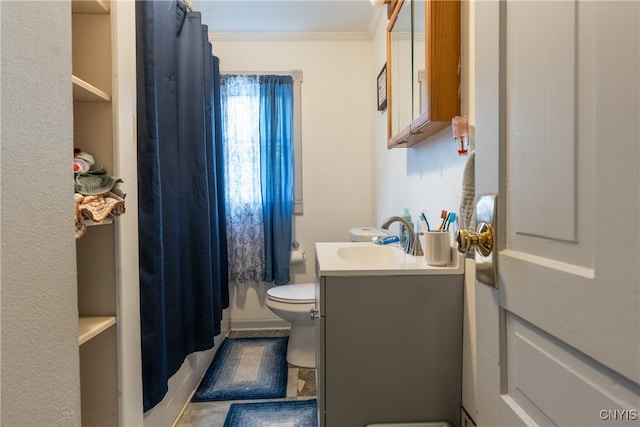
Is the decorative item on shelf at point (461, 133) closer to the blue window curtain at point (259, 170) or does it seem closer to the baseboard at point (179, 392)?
the baseboard at point (179, 392)

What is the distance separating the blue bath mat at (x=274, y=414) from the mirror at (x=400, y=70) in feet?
4.54

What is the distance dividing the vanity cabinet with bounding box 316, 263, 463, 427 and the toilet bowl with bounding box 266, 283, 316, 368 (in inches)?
33.2

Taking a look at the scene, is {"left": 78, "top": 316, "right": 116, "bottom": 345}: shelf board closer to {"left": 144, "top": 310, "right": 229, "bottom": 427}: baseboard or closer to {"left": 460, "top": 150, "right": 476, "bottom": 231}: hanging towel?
{"left": 144, "top": 310, "right": 229, "bottom": 427}: baseboard

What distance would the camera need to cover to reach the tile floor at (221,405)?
1.52m

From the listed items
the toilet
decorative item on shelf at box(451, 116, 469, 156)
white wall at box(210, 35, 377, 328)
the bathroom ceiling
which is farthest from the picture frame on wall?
decorative item on shelf at box(451, 116, 469, 156)

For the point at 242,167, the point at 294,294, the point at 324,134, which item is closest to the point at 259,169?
the point at 242,167

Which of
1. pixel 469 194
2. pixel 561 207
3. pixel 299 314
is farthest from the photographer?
pixel 299 314

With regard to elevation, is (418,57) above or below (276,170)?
above

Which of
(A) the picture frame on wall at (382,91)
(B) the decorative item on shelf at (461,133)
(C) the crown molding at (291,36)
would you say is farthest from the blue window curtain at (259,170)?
(B) the decorative item on shelf at (461,133)

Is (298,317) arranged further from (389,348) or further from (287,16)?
(287,16)

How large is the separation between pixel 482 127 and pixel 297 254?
203 centimetres

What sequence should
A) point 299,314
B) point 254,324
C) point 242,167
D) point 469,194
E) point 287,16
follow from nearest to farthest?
point 469,194 < point 299,314 < point 287,16 < point 242,167 < point 254,324

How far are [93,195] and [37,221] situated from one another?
32 centimetres

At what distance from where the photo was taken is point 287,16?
2.23 meters
